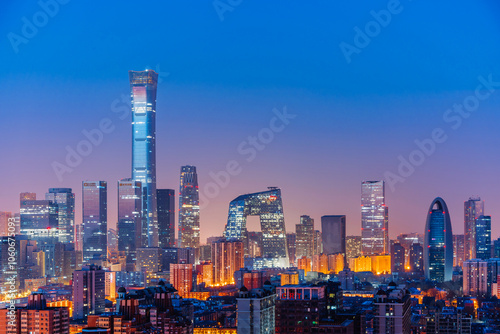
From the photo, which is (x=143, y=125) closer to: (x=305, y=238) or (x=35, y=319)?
(x=305, y=238)

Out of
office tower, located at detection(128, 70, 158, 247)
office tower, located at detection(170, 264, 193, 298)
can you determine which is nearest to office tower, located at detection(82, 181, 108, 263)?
office tower, located at detection(128, 70, 158, 247)

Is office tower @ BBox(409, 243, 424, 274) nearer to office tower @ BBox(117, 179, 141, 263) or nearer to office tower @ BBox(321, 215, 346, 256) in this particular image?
office tower @ BBox(321, 215, 346, 256)

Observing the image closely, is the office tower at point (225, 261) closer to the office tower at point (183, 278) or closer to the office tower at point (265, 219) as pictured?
the office tower at point (183, 278)

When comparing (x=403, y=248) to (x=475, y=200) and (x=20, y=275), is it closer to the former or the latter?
(x=475, y=200)

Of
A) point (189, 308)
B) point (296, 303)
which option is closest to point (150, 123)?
point (189, 308)

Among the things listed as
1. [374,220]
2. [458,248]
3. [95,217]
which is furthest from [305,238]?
[95,217]
